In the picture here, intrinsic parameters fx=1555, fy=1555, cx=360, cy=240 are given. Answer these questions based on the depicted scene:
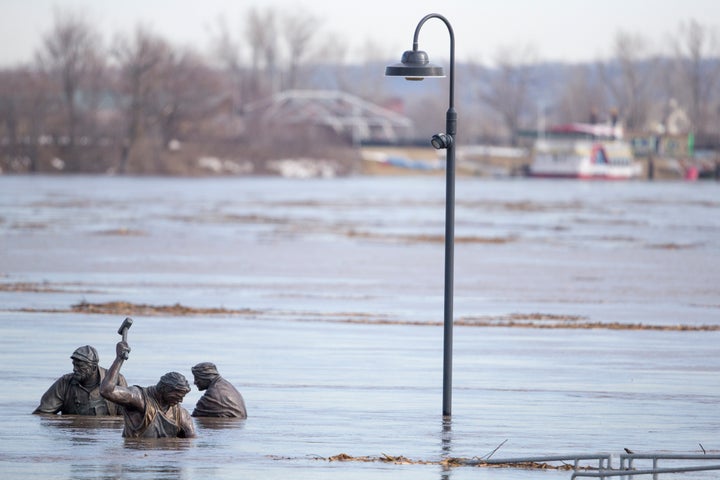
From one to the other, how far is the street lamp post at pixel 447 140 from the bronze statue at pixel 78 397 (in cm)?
318

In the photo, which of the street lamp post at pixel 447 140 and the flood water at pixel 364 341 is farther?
the street lamp post at pixel 447 140

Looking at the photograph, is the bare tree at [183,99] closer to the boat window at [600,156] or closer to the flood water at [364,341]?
the boat window at [600,156]

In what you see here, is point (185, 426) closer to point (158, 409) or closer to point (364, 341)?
point (158, 409)

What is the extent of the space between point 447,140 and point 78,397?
428 cm

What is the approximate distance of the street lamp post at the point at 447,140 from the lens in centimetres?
1412

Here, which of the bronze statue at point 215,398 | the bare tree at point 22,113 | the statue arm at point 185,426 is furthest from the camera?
the bare tree at point 22,113

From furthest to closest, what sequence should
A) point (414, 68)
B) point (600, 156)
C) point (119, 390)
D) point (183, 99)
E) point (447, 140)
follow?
point (600, 156) < point (183, 99) < point (447, 140) < point (414, 68) < point (119, 390)

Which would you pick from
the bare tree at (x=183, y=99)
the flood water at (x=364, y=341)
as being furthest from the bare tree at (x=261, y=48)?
the flood water at (x=364, y=341)

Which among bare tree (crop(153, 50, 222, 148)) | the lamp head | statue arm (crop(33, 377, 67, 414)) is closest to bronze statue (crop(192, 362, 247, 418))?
statue arm (crop(33, 377, 67, 414))

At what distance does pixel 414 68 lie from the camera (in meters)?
Answer: 14.2

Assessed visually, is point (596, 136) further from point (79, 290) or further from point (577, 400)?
point (577, 400)

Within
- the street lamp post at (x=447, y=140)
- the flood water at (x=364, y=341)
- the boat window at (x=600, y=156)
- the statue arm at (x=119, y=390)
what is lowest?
the boat window at (x=600, y=156)

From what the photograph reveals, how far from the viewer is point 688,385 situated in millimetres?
17891

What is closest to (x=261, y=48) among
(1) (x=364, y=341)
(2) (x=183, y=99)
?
(2) (x=183, y=99)
